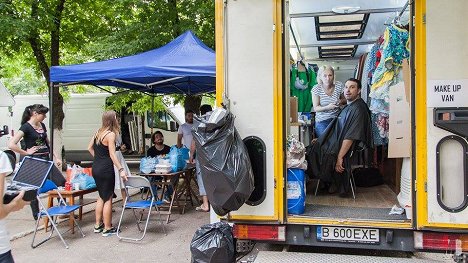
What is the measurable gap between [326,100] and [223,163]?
280cm

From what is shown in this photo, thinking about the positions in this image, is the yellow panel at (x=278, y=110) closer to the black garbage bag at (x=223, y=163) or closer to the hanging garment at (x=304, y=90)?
the black garbage bag at (x=223, y=163)

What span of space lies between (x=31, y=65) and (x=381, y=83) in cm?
1138

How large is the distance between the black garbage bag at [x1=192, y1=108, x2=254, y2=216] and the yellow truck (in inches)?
9.4

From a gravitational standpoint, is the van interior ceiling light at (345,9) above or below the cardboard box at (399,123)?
above

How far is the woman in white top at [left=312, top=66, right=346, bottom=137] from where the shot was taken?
225 inches

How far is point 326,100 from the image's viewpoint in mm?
5809

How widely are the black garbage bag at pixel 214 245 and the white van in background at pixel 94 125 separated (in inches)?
422

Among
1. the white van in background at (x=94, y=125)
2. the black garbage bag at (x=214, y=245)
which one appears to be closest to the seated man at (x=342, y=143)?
the black garbage bag at (x=214, y=245)

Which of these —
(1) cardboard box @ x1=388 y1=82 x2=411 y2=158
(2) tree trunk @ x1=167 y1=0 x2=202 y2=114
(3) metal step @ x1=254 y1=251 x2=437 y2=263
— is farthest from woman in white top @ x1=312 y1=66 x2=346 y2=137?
(2) tree trunk @ x1=167 y1=0 x2=202 y2=114

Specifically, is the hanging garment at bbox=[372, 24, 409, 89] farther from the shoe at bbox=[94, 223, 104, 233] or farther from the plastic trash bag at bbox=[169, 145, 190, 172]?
the shoe at bbox=[94, 223, 104, 233]

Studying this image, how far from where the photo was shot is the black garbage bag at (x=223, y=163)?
341cm

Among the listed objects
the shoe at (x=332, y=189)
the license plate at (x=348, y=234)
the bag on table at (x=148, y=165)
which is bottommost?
the license plate at (x=348, y=234)

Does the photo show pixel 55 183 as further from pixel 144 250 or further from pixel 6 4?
pixel 6 4

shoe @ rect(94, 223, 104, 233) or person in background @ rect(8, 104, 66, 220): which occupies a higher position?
person in background @ rect(8, 104, 66, 220)
